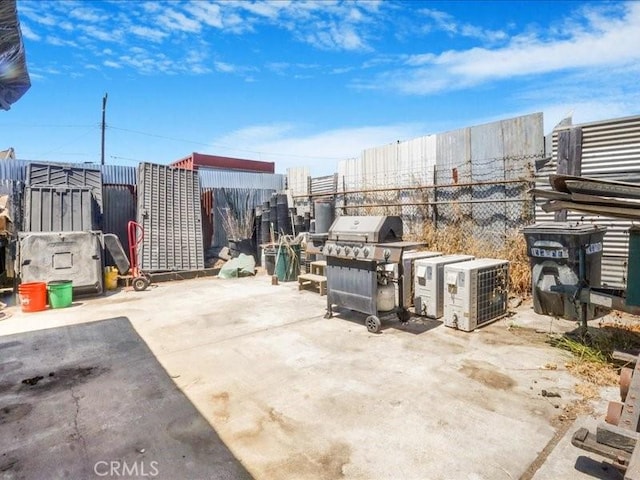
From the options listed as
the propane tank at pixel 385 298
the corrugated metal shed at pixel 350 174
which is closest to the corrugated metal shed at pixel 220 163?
the corrugated metal shed at pixel 350 174

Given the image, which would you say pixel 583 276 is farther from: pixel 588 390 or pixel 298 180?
pixel 298 180

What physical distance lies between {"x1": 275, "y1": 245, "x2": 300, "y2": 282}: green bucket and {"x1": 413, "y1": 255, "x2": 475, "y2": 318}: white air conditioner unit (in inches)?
145

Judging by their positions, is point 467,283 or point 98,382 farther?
point 467,283

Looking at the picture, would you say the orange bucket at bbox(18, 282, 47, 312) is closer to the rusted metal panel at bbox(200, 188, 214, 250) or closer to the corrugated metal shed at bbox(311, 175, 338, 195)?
the rusted metal panel at bbox(200, 188, 214, 250)

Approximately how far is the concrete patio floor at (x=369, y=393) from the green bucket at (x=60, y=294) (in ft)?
1.80

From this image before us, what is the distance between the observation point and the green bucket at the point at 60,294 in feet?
19.9

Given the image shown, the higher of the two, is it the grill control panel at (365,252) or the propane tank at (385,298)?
the grill control panel at (365,252)

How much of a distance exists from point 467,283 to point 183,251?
713cm

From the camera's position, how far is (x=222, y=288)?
25.4 ft

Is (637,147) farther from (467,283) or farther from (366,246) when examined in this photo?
(366,246)

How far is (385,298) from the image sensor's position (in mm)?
4762

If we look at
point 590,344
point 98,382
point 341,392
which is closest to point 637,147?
point 590,344

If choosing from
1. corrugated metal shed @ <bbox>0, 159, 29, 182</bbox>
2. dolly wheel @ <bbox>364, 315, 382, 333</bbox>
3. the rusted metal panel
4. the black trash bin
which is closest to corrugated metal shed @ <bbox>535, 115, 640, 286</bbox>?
the black trash bin

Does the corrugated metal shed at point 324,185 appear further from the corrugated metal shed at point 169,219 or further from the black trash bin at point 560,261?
the black trash bin at point 560,261
